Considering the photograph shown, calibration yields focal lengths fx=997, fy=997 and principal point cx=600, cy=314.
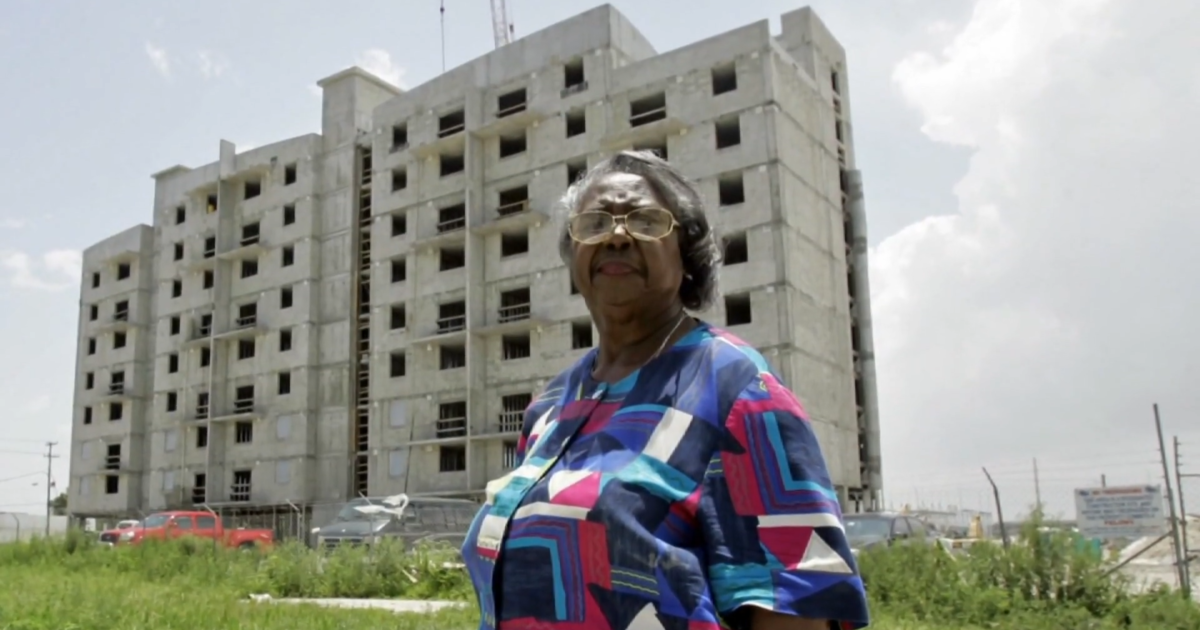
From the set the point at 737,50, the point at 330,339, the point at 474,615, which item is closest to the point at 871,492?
the point at 737,50

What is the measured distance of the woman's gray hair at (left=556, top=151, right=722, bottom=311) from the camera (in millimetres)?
2188

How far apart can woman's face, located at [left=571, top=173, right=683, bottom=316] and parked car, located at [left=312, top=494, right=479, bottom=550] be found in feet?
55.6

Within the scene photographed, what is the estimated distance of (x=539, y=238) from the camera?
120 feet

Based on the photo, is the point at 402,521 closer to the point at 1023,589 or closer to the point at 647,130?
the point at 1023,589

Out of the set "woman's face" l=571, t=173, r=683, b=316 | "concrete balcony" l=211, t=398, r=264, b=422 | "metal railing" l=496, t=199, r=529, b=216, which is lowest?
"woman's face" l=571, t=173, r=683, b=316

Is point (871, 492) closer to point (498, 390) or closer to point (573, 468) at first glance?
point (498, 390)

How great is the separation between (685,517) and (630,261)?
614 mm

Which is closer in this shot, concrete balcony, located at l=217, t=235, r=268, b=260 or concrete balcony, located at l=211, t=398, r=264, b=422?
concrete balcony, located at l=211, t=398, r=264, b=422

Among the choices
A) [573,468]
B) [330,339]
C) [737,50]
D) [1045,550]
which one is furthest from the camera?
[330,339]

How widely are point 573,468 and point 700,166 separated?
32279 mm

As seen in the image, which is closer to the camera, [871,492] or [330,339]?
[871,492]

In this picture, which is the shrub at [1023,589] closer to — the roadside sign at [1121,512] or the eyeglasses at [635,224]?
the roadside sign at [1121,512]

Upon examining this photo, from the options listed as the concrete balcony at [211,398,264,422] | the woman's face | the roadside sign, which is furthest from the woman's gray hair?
the concrete balcony at [211,398,264,422]

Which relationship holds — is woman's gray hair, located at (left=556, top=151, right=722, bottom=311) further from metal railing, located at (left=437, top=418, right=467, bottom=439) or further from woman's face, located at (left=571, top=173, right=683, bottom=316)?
metal railing, located at (left=437, top=418, right=467, bottom=439)
